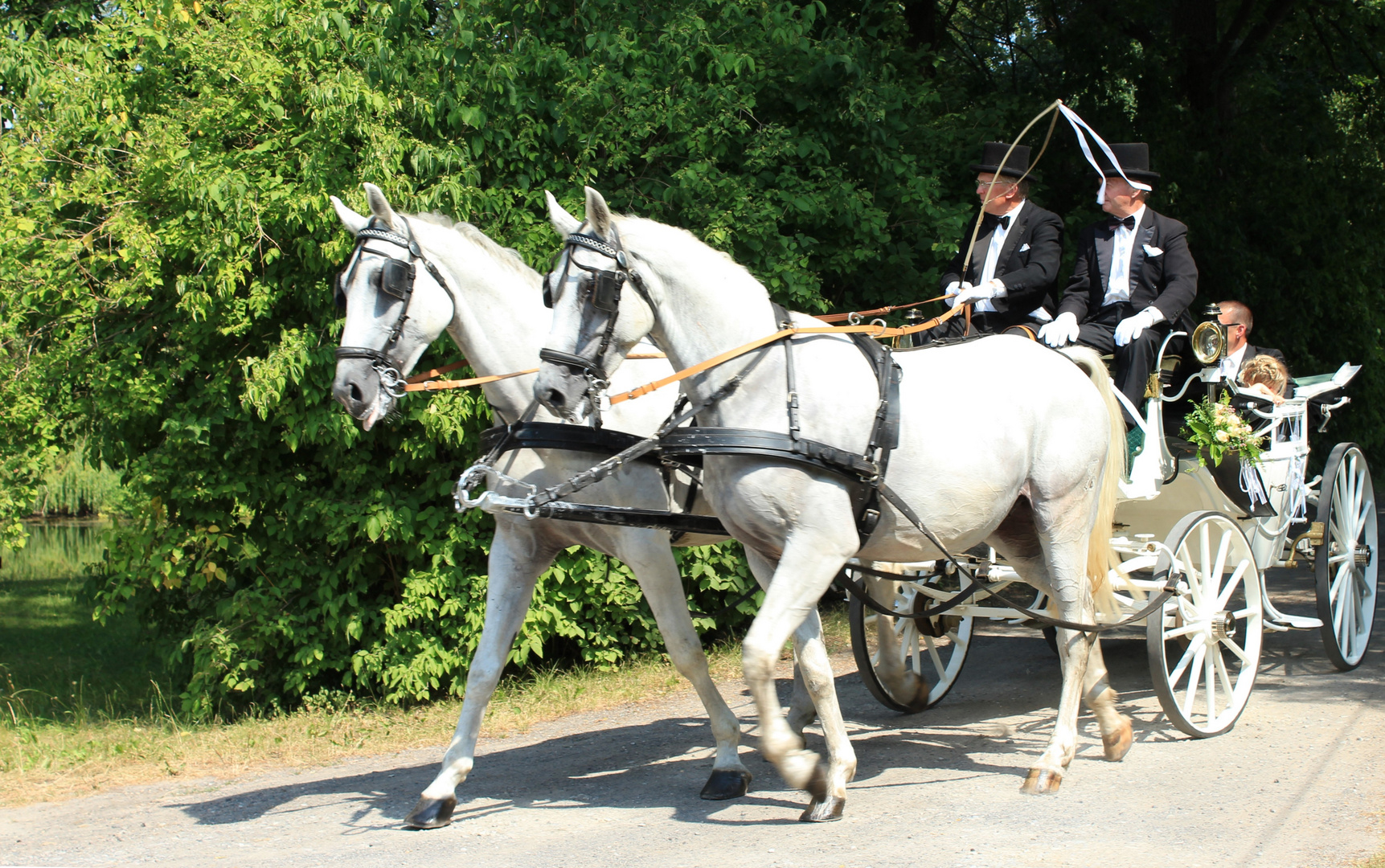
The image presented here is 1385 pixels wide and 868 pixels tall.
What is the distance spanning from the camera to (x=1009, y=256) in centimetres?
618

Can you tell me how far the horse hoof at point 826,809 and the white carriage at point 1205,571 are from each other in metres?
1.18

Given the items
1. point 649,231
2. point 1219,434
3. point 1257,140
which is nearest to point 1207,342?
point 1219,434

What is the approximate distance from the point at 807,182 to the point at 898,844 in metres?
4.72

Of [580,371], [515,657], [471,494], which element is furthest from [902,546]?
[515,657]

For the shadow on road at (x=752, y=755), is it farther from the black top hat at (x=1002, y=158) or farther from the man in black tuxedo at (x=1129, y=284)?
the black top hat at (x=1002, y=158)

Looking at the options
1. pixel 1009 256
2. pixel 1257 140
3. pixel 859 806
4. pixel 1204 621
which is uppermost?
pixel 1257 140

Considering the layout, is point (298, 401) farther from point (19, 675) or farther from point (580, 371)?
point (19, 675)

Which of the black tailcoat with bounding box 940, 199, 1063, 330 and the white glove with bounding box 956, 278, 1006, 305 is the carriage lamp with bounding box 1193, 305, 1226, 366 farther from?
the white glove with bounding box 956, 278, 1006, 305

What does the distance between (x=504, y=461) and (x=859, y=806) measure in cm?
201

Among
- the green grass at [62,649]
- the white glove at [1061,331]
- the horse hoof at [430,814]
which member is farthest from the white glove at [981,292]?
the green grass at [62,649]

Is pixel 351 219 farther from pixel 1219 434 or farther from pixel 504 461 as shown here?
pixel 1219 434

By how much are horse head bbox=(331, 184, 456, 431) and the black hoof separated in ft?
6.73

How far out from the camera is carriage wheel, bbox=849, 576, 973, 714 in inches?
237

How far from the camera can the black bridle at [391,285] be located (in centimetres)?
450
